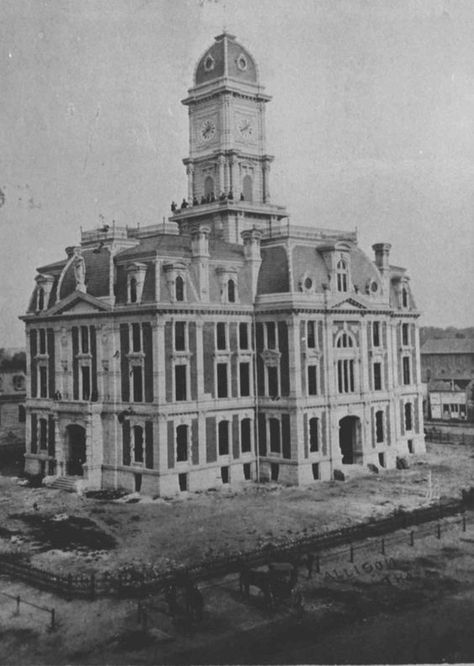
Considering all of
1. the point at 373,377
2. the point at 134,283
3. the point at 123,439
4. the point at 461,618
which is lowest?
the point at 461,618

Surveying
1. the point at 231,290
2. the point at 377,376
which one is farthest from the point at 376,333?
the point at 231,290

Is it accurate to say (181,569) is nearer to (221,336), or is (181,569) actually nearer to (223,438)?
(223,438)

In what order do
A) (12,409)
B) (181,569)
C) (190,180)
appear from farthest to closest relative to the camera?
(12,409)
(190,180)
(181,569)

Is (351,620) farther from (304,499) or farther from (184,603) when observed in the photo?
(304,499)

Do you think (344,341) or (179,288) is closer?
(179,288)

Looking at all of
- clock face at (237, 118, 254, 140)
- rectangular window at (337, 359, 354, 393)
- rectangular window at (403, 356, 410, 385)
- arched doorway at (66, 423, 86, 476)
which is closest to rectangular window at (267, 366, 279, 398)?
rectangular window at (337, 359, 354, 393)

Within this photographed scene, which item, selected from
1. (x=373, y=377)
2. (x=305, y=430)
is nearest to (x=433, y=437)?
(x=373, y=377)
